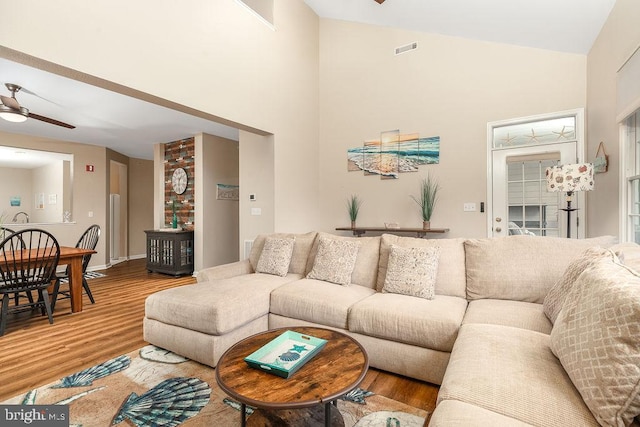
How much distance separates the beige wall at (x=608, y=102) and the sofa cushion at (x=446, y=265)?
4.56ft

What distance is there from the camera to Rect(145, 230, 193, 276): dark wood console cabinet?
5316 mm

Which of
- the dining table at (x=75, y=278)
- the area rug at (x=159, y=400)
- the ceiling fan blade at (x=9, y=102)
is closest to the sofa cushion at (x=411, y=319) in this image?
the area rug at (x=159, y=400)

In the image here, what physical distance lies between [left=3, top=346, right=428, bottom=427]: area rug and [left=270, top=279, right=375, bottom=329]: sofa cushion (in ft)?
1.72

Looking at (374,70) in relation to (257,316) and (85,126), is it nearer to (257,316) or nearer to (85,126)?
(257,316)

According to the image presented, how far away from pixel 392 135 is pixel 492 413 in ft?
12.8

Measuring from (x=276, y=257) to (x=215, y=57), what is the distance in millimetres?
2169

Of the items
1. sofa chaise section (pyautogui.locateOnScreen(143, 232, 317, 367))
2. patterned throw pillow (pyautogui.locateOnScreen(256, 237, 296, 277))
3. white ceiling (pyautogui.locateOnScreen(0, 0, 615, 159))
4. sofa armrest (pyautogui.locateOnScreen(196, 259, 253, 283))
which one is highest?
white ceiling (pyautogui.locateOnScreen(0, 0, 615, 159))

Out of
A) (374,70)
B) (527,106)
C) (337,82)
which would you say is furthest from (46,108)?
(527,106)

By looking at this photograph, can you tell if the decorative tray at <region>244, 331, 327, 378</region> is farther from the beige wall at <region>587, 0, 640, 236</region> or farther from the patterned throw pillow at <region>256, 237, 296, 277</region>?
the beige wall at <region>587, 0, 640, 236</region>

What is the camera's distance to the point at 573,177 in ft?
8.70

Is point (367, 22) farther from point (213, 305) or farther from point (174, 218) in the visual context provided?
point (174, 218)

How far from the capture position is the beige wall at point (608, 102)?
7.48 feet

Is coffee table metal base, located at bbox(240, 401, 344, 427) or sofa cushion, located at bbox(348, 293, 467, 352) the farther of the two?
sofa cushion, located at bbox(348, 293, 467, 352)

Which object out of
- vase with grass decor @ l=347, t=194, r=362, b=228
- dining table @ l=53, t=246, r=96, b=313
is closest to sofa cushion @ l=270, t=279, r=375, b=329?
vase with grass decor @ l=347, t=194, r=362, b=228
